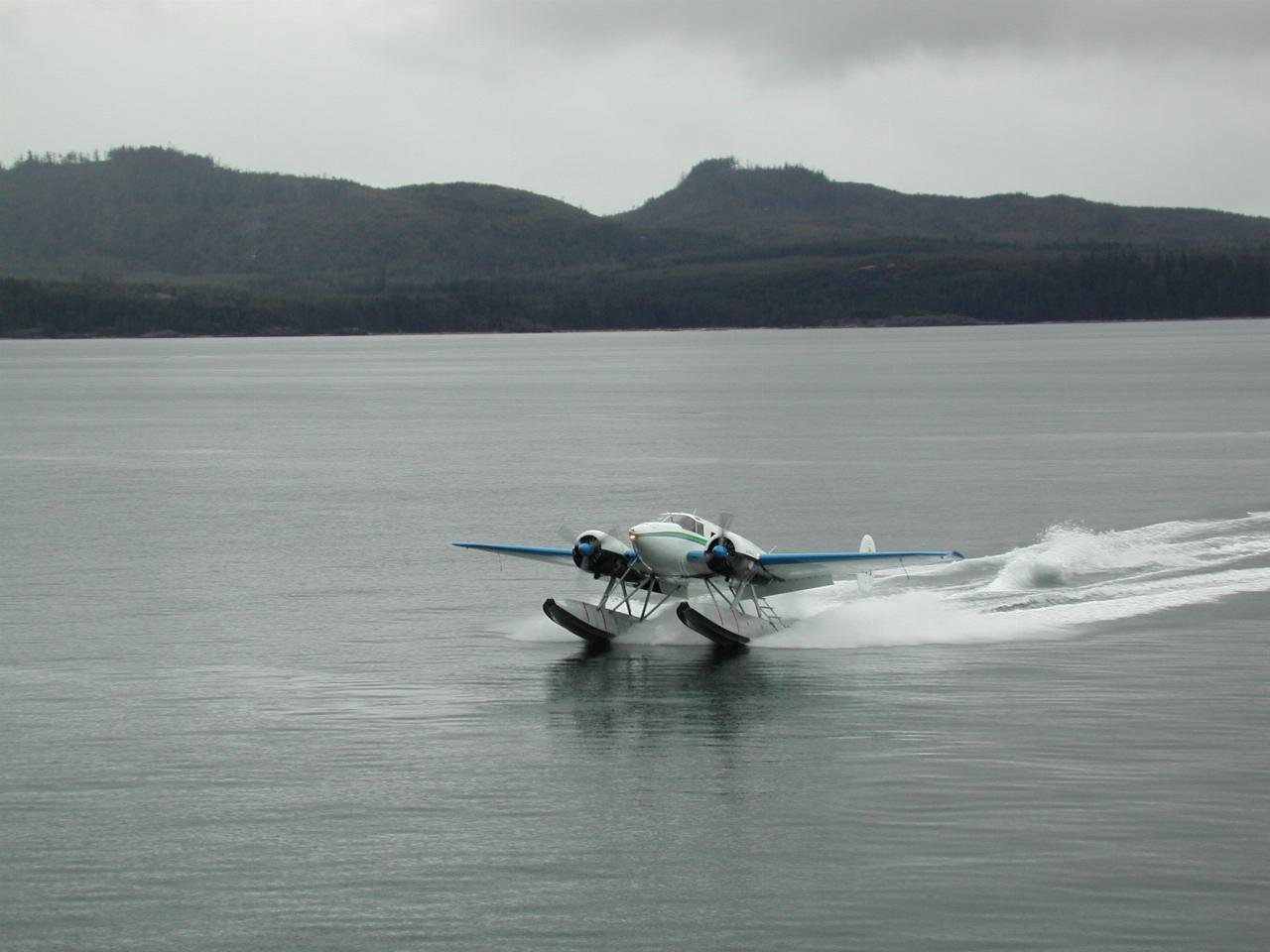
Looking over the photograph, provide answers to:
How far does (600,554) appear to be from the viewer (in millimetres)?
39625

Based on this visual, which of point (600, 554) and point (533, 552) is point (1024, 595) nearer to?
point (600, 554)

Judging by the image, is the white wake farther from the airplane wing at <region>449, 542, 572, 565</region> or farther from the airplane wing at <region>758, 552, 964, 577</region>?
the airplane wing at <region>758, 552, 964, 577</region>

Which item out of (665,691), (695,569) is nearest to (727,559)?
(695,569)

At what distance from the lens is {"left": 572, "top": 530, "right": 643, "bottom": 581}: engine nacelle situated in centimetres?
3938

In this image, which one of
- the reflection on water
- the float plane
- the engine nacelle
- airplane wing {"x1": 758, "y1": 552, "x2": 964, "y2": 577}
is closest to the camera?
the reflection on water

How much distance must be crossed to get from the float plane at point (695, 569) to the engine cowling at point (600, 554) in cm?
2

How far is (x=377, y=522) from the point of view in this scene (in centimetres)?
6856

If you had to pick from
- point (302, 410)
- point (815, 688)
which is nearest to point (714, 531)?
point (815, 688)

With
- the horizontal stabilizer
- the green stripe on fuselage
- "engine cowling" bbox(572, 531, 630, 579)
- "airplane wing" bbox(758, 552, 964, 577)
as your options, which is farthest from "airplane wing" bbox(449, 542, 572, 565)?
"airplane wing" bbox(758, 552, 964, 577)

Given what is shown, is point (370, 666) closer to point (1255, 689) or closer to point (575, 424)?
point (1255, 689)

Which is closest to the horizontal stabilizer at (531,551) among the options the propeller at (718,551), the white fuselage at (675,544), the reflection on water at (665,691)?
the reflection on water at (665,691)

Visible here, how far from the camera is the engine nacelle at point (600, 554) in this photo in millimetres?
39375

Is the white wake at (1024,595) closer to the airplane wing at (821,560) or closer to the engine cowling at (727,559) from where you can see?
the airplane wing at (821,560)

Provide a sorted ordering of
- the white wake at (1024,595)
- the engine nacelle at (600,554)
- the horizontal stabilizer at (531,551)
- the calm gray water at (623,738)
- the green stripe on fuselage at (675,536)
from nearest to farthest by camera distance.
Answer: the calm gray water at (623,738) < the green stripe on fuselage at (675,536) < the engine nacelle at (600,554) < the horizontal stabilizer at (531,551) < the white wake at (1024,595)
